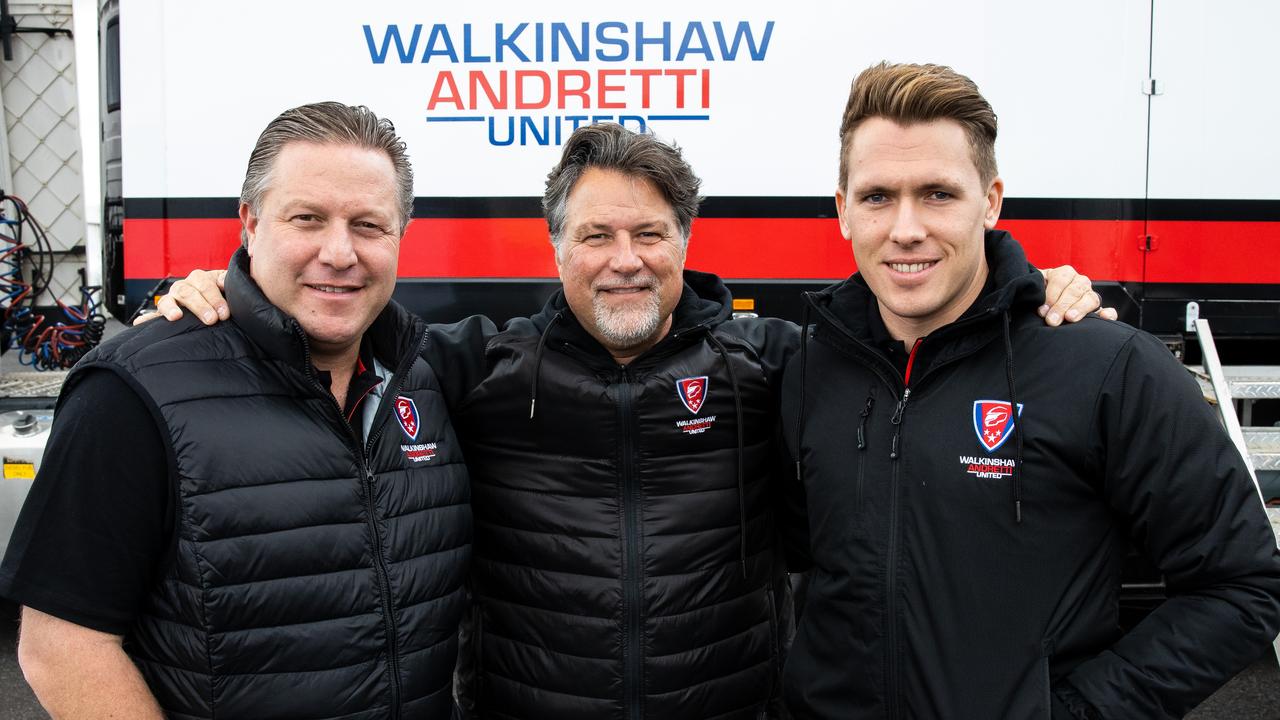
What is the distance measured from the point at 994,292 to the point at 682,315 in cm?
68

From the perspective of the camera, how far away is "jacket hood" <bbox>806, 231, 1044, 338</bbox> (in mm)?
1494

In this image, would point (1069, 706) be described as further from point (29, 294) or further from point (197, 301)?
point (29, 294)

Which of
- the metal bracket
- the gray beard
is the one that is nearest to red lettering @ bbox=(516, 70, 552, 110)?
the gray beard

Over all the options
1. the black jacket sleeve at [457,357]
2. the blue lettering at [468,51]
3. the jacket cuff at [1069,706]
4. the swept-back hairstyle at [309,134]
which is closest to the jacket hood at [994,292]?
the jacket cuff at [1069,706]

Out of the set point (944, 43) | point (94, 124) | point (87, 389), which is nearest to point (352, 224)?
point (87, 389)

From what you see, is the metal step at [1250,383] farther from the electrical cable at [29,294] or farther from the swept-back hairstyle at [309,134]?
the electrical cable at [29,294]

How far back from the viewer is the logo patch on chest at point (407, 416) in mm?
1652

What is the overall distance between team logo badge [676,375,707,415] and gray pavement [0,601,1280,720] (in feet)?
7.85

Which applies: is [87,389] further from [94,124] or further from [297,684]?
[94,124]

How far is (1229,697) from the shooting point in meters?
3.17

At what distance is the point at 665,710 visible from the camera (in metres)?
1.76

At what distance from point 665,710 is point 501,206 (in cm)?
201

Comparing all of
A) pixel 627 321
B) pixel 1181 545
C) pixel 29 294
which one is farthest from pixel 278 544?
pixel 29 294

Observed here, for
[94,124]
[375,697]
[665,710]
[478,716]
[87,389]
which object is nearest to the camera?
[87,389]
